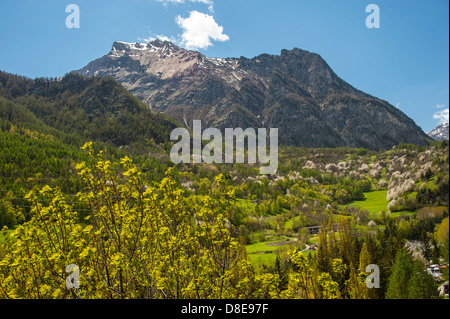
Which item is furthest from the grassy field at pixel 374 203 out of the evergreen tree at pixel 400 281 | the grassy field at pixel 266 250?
the evergreen tree at pixel 400 281

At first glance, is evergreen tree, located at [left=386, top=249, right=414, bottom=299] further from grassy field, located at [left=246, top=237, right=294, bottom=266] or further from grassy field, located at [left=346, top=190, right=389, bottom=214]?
grassy field, located at [left=346, top=190, right=389, bottom=214]

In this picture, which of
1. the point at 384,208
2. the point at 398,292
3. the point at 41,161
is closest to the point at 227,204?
the point at 398,292

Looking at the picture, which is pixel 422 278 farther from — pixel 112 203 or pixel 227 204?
pixel 112 203

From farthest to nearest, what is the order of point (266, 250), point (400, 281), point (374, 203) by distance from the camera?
1. point (374, 203)
2. point (266, 250)
3. point (400, 281)

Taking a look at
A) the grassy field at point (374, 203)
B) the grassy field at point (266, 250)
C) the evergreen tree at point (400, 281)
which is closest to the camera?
the evergreen tree at point (400, 281)

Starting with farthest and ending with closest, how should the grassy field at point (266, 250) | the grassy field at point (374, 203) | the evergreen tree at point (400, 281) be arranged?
the grassy field at point (374, 203), the grassy field at point (266, 250), the evergreen tree at point (400, 281)

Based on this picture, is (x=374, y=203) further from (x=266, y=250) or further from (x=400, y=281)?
(x=400, y=281)

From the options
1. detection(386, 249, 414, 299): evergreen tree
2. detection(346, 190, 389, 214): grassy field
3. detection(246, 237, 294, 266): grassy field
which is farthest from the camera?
detection(346, 190, 389, 214): grassy field

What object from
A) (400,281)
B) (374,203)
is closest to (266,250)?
(400,281)

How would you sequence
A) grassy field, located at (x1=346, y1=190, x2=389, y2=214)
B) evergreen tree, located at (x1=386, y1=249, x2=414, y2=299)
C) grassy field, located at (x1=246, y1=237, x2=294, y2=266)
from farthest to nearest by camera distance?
grassy field, located at (x1=346, y1=190, x2=389, y2=214)
grassy field, located at (x1=246, y1=237, x2=294, y2=266)
evergreen tree, located at (x1=386, y1=249, x2=414, y2=299)

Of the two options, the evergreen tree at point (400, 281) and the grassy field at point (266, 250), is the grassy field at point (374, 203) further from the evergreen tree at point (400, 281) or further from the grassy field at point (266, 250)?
the evergreen tree at point (400, 281)

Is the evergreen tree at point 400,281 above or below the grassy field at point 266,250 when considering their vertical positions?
above

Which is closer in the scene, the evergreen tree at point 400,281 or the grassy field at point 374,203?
Result: the evergreen tree at point 400,281

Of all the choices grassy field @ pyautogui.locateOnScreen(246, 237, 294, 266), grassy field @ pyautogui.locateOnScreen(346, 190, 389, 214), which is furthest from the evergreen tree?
grassy field @ pyautogui.locateOnScreen(346, 190, 389, 214)
